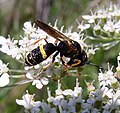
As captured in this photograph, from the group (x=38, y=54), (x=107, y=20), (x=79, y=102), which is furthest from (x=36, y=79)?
(x=107, y=20)

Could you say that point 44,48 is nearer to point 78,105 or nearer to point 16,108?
point 78,105

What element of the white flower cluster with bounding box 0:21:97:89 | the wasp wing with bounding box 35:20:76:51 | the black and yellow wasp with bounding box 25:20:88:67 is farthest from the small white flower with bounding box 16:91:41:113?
the wasp wing with bounding box 35:20:76:51

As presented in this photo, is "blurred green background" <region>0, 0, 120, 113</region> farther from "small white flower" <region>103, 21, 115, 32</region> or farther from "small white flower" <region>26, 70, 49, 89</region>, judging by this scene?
"small white flower" <region>26, 70, 49, 89</region>

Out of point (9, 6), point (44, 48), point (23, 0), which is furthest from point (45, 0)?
point (44, 48)

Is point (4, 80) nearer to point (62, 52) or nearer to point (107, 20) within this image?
point (62, 52)

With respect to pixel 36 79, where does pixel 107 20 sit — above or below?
above
